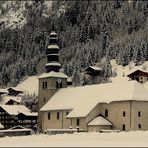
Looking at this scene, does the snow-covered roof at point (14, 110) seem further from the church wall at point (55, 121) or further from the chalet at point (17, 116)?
the church wall at point (55, 121)

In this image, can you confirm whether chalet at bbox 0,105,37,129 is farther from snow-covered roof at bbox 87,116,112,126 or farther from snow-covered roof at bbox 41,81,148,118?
snow-covered roof at bbox 87,116,112,126

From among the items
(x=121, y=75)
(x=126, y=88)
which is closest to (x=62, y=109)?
(x=126, y=88)

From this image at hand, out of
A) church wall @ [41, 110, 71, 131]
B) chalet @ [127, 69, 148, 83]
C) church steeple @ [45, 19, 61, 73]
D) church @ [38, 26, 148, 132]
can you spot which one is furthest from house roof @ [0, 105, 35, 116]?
chalet @ [127, 69, 148, 83]

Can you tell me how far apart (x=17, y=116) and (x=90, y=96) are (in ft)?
137

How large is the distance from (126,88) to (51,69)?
21.1 metres

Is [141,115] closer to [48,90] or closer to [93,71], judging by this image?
[48,90]

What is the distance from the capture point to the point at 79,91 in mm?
106375

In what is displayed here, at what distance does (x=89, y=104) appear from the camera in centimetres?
9875

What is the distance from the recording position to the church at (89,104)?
92938mm

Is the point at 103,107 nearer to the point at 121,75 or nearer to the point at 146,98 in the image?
the point at 146,98

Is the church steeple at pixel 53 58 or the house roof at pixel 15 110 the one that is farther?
the house roof at pixel 15 110

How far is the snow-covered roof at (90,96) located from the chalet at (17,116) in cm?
2981

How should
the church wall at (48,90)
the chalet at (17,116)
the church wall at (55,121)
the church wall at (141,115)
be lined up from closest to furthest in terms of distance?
the church wall at (141,115), the church wall at (55,121), the church wall at (48,90), the chalet at (17,116)

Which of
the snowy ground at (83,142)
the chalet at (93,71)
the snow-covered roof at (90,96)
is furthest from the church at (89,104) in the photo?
the chalet at (93,71)
